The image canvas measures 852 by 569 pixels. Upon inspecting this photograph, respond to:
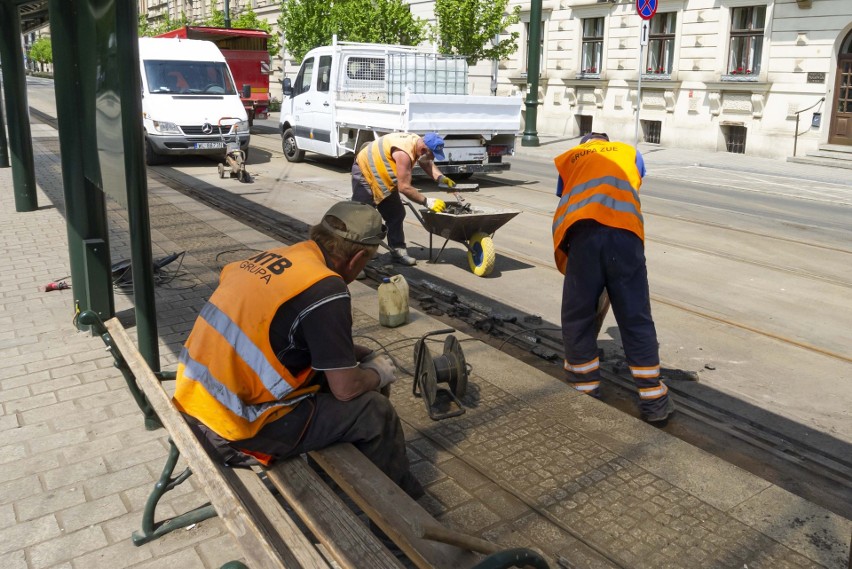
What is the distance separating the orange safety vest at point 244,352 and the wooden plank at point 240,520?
119 millimetres

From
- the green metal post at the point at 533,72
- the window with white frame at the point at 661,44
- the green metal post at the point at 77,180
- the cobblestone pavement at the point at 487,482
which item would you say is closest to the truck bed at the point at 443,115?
the green metal post at the point at 533,72

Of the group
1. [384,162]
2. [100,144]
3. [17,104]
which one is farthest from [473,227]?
[17,104]

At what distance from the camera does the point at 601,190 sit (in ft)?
15.5

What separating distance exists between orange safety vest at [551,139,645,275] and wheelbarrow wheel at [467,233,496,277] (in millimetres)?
2757

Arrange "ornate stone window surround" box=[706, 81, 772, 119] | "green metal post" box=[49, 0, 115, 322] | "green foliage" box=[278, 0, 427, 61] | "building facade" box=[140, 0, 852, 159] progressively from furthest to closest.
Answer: "green foliage" box=[278, 0, 427, 61] < "ornate stone window surround" box=[706, 81, 772, 119] < "building facade" box=[140, 0, 852, 159] < "green metal post" box=[49, 0, 115, 322]

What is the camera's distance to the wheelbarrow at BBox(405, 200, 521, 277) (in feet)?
25.6

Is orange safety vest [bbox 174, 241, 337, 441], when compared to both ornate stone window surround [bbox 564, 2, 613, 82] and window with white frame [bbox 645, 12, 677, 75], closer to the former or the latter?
window with white frame [bbox 645, 12, 677, 75]

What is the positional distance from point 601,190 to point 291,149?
547 inches

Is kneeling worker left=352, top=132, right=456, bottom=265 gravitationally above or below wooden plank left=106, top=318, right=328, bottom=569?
above

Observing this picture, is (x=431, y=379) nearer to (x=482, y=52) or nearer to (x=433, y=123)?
(x=433, y=123)

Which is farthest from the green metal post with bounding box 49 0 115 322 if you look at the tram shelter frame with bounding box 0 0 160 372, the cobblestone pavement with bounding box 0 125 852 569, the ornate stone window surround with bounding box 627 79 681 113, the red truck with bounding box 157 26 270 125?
the ornate stone window surround with bounding box 627 79 681 113

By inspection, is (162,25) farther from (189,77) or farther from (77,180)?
(77,180)

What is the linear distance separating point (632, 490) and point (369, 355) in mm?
1414

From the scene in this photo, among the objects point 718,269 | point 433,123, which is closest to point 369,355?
point 718,269
